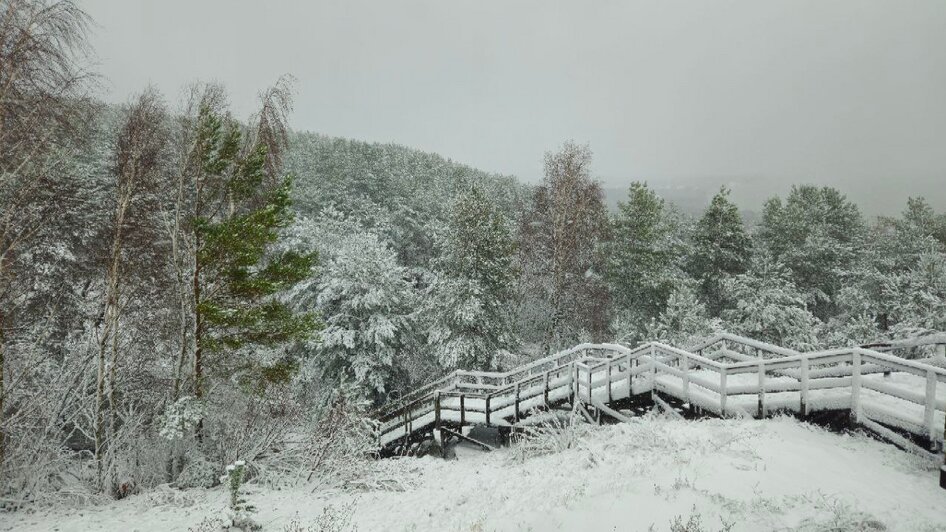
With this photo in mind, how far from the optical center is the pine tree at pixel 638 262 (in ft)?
86.6

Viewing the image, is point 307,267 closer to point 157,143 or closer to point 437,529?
point 157,143

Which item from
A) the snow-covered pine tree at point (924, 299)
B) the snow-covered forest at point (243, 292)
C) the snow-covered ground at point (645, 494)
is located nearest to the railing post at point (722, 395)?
the snow-covered ground at point (645, 494)

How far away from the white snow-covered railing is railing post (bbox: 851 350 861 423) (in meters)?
0.01

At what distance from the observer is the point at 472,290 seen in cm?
2120

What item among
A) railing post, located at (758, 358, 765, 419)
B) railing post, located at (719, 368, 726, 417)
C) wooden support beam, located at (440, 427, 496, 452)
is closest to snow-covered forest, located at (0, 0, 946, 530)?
railing post, located at (758, 358, 765, 419)

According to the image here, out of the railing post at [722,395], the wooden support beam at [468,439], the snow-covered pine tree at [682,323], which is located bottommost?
the wooden support beam at [468,439]

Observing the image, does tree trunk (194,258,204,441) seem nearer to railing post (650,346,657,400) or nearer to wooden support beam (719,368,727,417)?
railing post (650,346,657,400)

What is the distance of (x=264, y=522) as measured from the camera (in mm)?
8312

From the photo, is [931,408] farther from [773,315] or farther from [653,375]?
[773,315]

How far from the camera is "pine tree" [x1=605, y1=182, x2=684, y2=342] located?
26.4 m

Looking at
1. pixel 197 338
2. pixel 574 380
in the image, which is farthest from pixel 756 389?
pixel 197 338

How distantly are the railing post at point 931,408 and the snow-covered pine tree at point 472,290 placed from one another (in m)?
15.1

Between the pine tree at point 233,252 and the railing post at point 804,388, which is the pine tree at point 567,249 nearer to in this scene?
the pine tree at point 233,252

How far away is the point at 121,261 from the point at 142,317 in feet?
11.1
